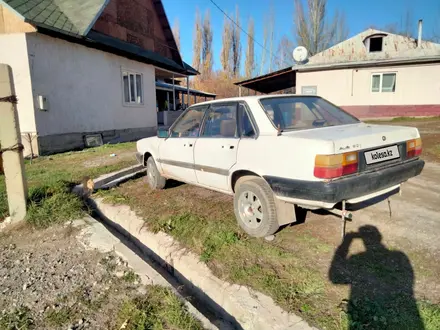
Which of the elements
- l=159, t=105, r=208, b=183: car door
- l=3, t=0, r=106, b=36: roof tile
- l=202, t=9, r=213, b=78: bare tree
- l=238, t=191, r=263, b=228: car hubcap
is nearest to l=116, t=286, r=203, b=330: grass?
l=238, t=191, r=263, b=228: car hubcap

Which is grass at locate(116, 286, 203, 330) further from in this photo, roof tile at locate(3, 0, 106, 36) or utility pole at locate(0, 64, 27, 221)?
roof tile at locate(3, 0, 106, 36)

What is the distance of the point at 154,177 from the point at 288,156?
3072 millimetres

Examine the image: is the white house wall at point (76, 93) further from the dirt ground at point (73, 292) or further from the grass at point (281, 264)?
the dirt ground at point (73, 292)

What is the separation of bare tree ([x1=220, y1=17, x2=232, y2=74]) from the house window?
88.9 ft

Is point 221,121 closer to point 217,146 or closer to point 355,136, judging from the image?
point 217,146

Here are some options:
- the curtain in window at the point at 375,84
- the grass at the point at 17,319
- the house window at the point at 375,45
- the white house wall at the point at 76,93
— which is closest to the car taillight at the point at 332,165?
the grass at the point at 17,319

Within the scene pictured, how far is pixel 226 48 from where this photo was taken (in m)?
43.0

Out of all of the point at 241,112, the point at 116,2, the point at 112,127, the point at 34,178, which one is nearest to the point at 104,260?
the point at 241,112

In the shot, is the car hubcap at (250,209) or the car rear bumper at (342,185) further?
the car hubcap at (250,209)

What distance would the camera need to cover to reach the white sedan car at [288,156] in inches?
107

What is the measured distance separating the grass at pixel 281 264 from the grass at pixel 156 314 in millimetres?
540

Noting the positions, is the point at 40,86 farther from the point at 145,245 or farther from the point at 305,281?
the point at 305,281

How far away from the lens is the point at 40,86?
29.7 feet

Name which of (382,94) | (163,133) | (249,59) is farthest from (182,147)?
(249,59)
